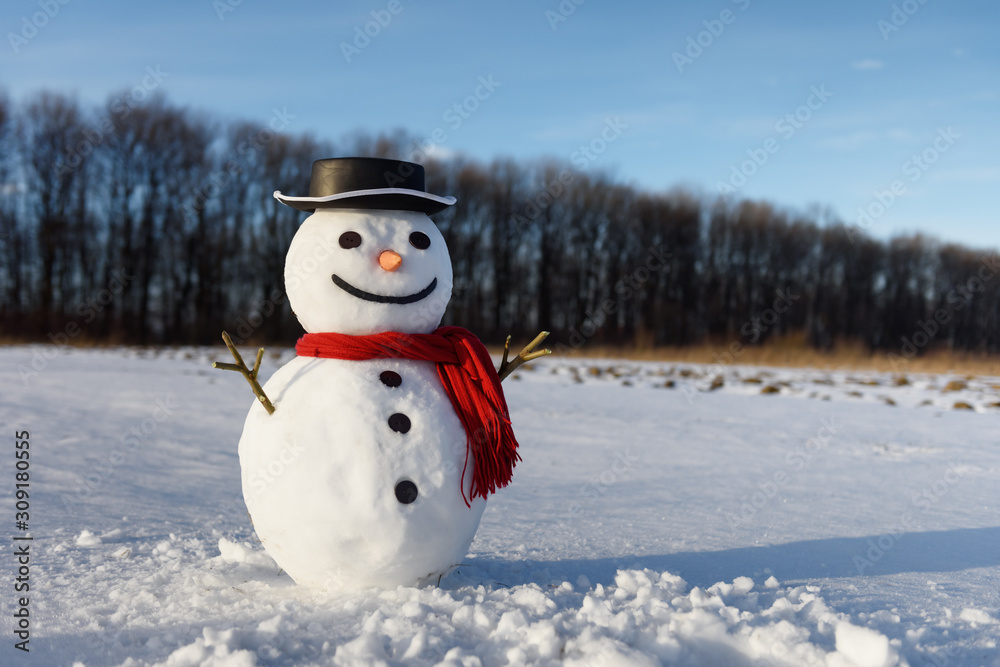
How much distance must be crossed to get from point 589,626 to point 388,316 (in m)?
1.40

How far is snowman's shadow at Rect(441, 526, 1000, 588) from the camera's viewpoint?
325 cm

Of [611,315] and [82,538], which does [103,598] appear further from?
[611,315]

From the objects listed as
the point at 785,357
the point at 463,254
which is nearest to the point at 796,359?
the point at 785,357

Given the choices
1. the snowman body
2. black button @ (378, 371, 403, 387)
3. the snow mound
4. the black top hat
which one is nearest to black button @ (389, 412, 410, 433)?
the snowman body

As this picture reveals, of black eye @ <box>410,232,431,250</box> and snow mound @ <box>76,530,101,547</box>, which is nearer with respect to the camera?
black eye @ <box>410,232,431,250</box>

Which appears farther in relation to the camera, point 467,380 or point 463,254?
point 463,254

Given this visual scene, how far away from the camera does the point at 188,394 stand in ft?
28.8

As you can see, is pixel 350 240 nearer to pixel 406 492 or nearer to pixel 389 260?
pixel 389 260

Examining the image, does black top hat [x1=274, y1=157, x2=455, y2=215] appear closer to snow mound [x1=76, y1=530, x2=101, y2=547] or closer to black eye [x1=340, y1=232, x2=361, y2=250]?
black eye [x1=340, y1=232, x2=361, y2=250]

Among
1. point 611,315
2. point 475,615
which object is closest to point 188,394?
point 475,615

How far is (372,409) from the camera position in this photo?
2717 mm

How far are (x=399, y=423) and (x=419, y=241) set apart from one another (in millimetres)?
775

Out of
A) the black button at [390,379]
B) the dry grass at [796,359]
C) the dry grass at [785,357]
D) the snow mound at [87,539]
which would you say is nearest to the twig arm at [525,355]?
the black button at [390,379]

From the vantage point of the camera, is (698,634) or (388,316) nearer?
(698,634)
